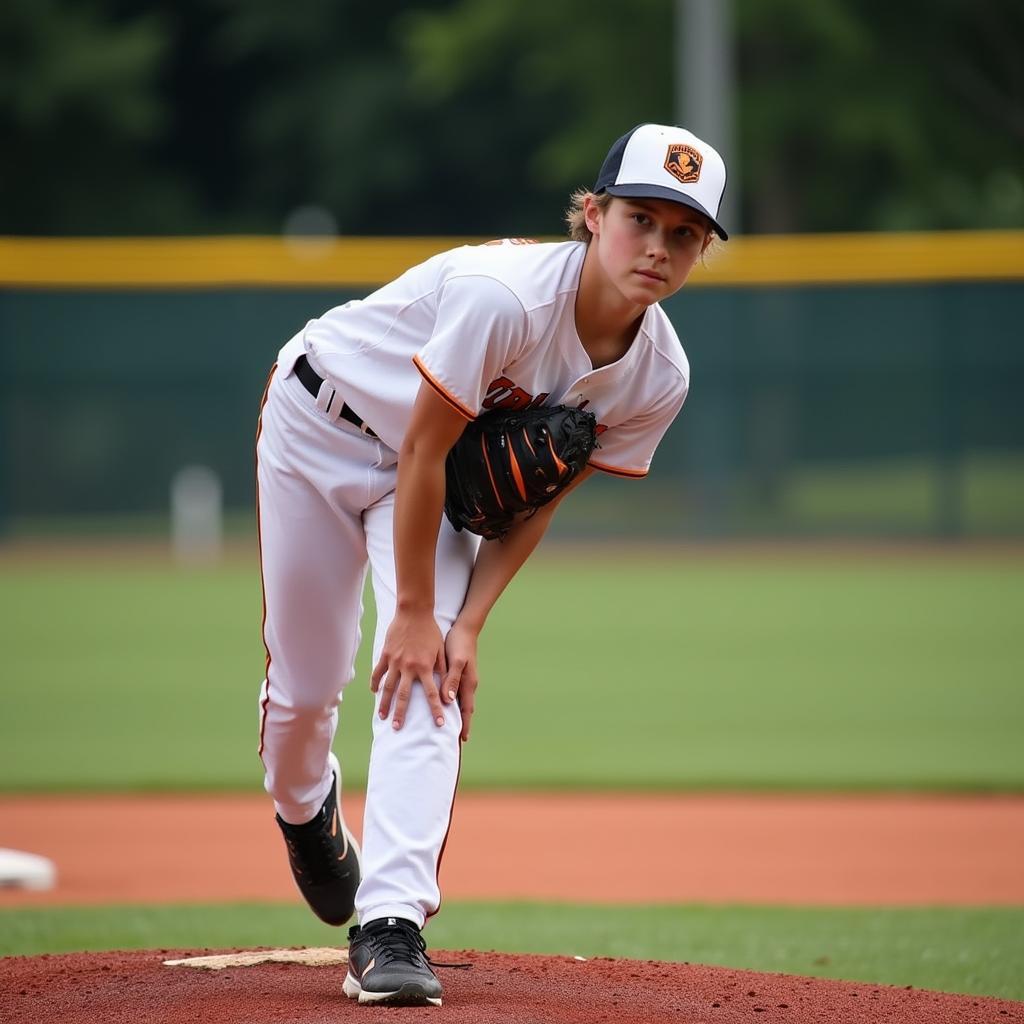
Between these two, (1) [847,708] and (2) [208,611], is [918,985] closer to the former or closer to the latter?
(1) [847,708]

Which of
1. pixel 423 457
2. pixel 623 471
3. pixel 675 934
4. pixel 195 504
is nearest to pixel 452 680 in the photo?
pixel 423 457

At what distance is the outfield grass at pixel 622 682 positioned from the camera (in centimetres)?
663

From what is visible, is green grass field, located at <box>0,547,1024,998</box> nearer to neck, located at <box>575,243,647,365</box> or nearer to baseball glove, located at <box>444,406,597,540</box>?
baseball glove, located at <box>444,406,597,540</box>

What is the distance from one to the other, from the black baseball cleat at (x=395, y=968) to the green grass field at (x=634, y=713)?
4.23 feet

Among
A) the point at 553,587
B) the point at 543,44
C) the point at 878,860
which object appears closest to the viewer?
the point at 878,860

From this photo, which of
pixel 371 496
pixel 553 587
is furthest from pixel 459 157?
pixel 371 496

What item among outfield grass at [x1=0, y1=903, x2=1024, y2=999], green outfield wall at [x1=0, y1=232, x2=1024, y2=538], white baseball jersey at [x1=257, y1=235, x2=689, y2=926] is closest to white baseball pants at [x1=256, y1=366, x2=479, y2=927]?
white baseball jersey at [x1=257, y1=235, x2=689, y2=926]

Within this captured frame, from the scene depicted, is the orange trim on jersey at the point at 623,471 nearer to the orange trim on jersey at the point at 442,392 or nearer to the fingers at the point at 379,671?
the orange trim on jersey at the point at 442,392

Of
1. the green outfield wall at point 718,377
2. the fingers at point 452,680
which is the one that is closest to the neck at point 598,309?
the fingers at point 452,680

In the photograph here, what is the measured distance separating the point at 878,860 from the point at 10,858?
8.43 ft

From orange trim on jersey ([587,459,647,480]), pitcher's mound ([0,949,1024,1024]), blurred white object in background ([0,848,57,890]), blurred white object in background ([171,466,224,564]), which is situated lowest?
pitcher's mound ([0,949,1024,1024])

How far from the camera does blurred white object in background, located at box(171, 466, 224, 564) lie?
14648 mm

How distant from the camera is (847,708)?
25.7 ft

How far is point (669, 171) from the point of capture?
268cm
